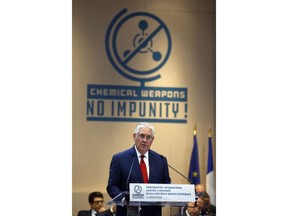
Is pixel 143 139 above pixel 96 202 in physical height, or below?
above

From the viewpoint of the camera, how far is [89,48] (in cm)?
1034

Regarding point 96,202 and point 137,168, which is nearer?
point 137,168

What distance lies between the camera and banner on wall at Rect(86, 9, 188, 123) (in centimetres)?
1040

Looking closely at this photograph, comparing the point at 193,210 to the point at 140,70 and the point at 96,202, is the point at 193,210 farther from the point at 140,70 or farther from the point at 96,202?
the point at 140,70

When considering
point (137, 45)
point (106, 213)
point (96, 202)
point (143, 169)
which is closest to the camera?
point (143, 169)

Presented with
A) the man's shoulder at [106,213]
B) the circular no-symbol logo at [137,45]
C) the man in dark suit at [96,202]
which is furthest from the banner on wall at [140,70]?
the man's shoulder at [106,213]

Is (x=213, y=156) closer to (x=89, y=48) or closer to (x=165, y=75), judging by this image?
(x=165, y=75)

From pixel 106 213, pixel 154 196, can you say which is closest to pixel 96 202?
pixel 106 213

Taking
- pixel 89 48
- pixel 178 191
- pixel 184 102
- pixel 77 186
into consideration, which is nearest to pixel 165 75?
pixel 184 102

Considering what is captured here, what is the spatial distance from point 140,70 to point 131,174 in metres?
3.66

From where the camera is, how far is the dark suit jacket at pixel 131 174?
6.84 metres

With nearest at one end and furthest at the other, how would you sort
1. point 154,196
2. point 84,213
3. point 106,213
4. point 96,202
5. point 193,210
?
point 154,196
point 193,210
point 106,213
point 96,202
point 84,213

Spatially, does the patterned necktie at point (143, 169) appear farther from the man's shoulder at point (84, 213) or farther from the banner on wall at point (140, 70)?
the banner on wall at point (140, 70)

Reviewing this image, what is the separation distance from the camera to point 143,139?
7160 millimetres
